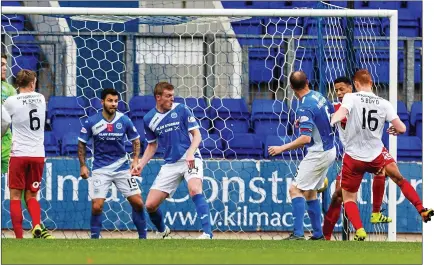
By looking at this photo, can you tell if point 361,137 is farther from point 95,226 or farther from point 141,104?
point 141,104

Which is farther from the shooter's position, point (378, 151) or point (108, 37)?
point (108, 37)

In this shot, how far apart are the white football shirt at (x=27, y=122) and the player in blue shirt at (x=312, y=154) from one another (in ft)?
8.45

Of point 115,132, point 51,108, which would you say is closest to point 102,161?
point 115,132

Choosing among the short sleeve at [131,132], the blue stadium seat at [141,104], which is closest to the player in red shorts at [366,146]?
the short sleeve at [131,132]

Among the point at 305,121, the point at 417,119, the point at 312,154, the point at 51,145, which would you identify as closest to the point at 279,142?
the point at 417,119

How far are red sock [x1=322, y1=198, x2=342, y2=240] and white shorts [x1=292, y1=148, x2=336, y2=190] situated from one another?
21.3 inches

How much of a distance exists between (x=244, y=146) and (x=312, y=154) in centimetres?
258

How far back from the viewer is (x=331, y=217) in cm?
1209

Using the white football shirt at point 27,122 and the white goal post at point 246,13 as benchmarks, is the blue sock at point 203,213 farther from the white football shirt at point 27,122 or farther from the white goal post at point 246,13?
the white goal post at point 246,13

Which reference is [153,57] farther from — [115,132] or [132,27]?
[115,132]

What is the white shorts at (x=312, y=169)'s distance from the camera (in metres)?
11.6

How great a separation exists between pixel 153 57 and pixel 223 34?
0.93 metres

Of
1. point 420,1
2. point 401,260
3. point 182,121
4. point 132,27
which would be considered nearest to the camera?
point 401,260

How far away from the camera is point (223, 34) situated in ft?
47.6
